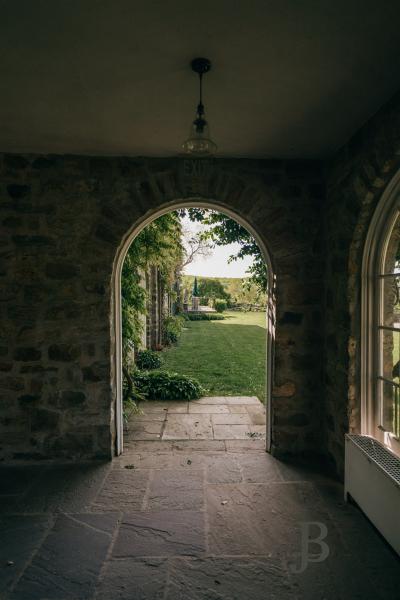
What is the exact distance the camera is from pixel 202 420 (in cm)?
445

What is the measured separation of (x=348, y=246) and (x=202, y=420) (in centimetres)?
267

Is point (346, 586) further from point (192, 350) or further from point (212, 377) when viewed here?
point (192, 350)

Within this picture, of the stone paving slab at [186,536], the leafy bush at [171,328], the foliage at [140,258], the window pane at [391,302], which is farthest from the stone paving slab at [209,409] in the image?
the leafy bush at [171,328]

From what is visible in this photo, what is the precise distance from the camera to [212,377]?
661cm

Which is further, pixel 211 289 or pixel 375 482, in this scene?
pixel 211 289

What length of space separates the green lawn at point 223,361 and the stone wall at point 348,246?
2.34 meters

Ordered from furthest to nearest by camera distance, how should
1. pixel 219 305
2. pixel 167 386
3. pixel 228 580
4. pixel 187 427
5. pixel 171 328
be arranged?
1. pixel 219 305
2. pixel 171 328
3. pixel 167 386
4. pixel 187 427
5. pixel 228 580

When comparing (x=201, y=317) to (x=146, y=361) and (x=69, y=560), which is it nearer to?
(x=146, y=361)

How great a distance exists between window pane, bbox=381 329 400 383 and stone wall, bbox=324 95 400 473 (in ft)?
0.60

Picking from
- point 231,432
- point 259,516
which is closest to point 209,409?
point 231,432

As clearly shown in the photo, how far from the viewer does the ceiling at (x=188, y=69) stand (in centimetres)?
166

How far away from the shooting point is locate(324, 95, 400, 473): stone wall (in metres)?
2.42

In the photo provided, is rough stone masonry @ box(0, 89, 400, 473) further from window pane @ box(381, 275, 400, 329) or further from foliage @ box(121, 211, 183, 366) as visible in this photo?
foliage @ box(121, 211, 183, 366)

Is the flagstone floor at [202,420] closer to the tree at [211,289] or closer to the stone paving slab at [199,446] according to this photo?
the stone paving slab at [199,446]
